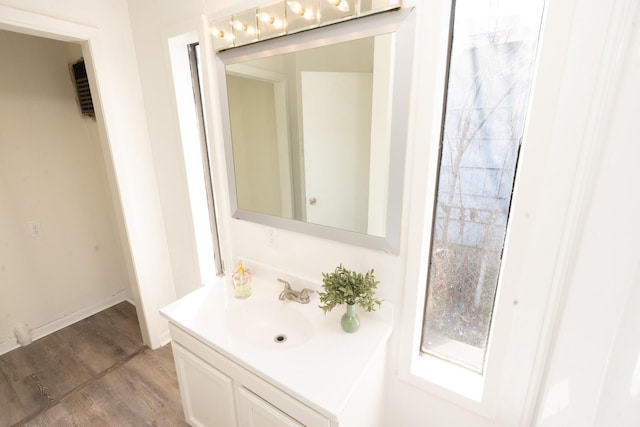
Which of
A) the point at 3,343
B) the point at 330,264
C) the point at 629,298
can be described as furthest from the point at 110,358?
the point at 629,298

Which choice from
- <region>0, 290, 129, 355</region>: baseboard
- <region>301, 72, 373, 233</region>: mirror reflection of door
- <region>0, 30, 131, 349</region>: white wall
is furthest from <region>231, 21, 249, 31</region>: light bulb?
<region>0, 290, 129, 355</region>: baseboard

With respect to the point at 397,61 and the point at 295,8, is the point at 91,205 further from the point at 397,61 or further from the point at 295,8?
the point at 397,61

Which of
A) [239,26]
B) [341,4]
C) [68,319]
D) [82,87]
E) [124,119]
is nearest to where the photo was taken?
[341,4]

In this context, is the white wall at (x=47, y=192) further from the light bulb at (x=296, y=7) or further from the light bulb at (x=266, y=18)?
the light bulb at (x=296, y=7)

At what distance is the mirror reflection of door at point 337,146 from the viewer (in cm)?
105

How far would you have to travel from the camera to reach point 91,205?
2.40m

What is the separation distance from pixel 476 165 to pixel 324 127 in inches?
22.6

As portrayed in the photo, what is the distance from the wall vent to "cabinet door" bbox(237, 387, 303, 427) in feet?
7.34

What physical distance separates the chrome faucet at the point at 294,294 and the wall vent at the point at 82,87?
2.01 meters

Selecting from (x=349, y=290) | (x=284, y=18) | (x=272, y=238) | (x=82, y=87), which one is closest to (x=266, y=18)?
(x=284, y=18)

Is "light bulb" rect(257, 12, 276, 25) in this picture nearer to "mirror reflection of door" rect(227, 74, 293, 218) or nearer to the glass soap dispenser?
"mirror reflection of door" rect(227, 74, 293, 218)

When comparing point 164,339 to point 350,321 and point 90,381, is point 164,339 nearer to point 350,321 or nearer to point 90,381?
point 90,381

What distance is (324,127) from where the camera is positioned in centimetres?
116

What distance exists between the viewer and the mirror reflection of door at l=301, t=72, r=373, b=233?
1053 mm
